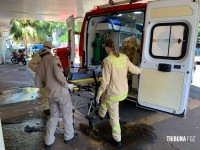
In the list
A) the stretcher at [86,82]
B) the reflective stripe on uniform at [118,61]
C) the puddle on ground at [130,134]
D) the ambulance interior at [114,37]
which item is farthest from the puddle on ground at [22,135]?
the ambulance interior at [114,37]

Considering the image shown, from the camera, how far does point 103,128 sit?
3.62 m

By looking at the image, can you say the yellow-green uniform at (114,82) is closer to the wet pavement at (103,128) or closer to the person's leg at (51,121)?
the wet pavement at (103,128)

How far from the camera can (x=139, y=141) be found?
10.5ft

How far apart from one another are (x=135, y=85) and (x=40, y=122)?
225 cm

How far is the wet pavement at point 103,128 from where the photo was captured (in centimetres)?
305

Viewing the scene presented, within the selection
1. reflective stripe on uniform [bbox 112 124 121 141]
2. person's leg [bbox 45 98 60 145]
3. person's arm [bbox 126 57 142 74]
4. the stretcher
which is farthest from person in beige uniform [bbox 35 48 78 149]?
person's arm [bbox 126 57 142 74]

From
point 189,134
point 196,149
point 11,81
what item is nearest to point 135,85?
point 189,134

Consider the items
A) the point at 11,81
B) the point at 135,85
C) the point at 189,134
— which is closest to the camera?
the point at 189,134

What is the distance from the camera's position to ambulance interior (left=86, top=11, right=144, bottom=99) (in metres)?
4.77

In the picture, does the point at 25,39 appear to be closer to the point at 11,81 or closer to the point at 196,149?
the point at 11,81

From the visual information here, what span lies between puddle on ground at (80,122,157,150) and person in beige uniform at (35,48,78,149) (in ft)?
1.97

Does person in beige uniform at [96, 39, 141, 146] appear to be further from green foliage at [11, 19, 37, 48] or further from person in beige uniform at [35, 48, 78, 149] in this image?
green foliage at [11, 19, 37, 48]

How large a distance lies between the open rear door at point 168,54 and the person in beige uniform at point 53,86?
1395mm

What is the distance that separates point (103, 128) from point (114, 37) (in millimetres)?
3340
